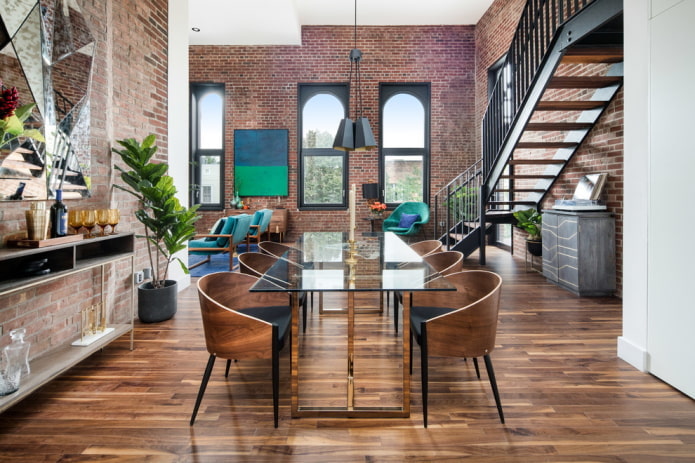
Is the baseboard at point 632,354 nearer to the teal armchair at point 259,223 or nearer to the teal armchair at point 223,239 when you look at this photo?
the teal armchair at point 223,239

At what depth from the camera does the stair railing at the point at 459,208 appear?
6543 millimetres

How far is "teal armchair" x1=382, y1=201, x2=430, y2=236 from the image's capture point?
7672mm

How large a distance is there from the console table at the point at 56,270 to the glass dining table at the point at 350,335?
1164 millimetres

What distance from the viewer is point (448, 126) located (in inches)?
333

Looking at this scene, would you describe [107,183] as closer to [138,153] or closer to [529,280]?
[138,153]

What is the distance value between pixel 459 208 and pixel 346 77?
3737mm

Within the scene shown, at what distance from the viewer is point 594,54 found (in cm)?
370

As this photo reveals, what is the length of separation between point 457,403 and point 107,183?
3.05 meters

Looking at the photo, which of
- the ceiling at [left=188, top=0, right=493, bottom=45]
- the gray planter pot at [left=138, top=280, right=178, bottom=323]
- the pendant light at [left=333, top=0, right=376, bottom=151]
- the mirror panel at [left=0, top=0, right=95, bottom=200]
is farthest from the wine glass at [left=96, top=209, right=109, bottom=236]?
the ceiling at [left=188, top=0, right=493, bottom=45]

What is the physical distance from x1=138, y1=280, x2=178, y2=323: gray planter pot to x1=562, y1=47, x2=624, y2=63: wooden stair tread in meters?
4.28

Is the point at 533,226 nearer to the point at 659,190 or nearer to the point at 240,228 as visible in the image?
the point at 659,190

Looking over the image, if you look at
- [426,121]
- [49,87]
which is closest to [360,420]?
[49,87]

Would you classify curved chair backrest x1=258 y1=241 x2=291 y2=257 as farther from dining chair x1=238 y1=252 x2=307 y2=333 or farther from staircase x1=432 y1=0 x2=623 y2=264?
staircase x1=432 y1=0 x2=623 y2=264

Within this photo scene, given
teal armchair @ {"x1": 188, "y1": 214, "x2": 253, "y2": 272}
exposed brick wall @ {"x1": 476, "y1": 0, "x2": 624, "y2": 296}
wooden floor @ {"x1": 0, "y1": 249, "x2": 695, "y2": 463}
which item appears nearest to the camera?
wooden floor @ {"x1": 0, "y1": 249, "x2": 695, "y2": 463}
